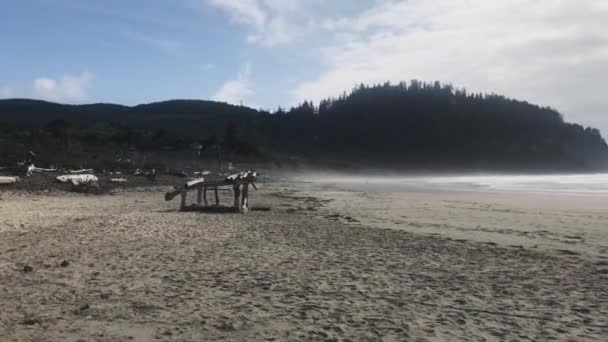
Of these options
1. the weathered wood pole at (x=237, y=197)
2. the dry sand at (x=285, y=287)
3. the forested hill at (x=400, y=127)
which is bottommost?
the dry sand at (x=285, y=287)

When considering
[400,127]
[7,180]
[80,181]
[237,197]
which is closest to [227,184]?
[237,197]

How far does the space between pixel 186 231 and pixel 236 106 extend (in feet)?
620

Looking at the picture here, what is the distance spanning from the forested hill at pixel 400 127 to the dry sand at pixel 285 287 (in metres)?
125

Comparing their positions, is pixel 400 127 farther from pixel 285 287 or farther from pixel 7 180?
pixel 285 287

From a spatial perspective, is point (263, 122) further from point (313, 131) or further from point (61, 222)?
point (61, 222)

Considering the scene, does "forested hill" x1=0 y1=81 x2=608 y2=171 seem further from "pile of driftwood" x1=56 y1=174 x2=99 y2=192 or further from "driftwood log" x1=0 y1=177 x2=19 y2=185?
"driftwood log" x1=0 y1=177 x2=19 y2=185

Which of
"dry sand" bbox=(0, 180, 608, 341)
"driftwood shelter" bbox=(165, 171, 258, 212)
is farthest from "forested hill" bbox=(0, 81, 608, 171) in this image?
"dry sand" bbox=(0, 180, 608, 341)

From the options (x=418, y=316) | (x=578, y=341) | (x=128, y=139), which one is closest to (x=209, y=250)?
(x=418, y=316)

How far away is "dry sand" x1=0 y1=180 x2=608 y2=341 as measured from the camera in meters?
5.54

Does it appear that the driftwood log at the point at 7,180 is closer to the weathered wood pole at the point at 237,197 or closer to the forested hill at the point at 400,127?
the weathered wood pole at the point at 237,197

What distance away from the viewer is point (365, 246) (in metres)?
11.4

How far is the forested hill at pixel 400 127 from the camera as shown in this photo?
496 feet

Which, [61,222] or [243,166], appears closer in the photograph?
[61,222]

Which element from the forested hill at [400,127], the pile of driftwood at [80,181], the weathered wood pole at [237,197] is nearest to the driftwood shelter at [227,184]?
the weathered wood pole at [237,197]
